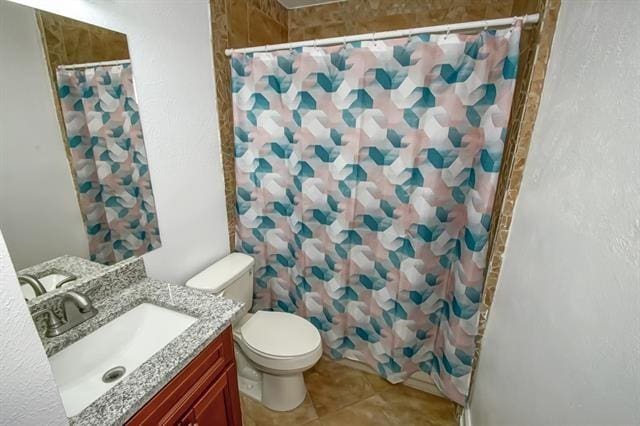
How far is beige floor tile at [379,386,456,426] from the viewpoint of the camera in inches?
63.1

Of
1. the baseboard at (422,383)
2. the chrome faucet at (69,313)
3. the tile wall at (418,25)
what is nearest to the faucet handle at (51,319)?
the chrome faucet at (69,313)

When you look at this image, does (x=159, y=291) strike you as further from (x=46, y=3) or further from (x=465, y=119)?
(x=465, y=119)

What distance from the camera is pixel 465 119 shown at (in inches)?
51.3

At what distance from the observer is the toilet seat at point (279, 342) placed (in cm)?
145

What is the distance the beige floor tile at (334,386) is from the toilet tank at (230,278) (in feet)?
2.08

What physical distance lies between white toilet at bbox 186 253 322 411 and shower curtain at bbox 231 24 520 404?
25 cm

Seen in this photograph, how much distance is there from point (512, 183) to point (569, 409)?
0.83 meters

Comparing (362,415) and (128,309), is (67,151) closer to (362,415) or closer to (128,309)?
(128,309)

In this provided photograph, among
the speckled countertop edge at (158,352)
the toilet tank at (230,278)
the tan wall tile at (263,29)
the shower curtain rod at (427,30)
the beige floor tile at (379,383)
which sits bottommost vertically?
the beige floor tile at (379,383)

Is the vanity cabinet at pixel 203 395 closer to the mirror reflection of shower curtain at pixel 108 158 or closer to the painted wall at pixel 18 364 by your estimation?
the painted wall at pixel 18 364

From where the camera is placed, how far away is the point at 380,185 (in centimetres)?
152

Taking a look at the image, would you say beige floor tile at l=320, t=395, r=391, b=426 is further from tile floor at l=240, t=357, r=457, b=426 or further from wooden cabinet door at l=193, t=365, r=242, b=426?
wooden cabinet door at l=193, t=365, r=242, b=426

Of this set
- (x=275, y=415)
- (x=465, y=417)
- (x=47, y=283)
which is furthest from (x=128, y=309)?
(x=465, y=417)

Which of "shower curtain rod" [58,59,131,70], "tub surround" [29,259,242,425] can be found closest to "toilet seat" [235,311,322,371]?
"tub surround" [29,259,242,425]
